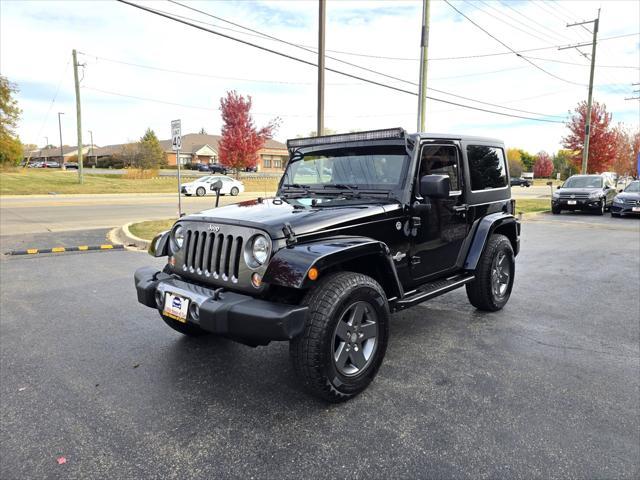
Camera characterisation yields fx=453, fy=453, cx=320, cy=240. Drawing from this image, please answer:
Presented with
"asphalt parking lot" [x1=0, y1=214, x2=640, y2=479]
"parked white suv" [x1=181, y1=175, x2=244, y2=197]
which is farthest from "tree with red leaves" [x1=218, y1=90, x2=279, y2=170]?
"asphalt parking lot" [x1=0, y1=214, x2=640, y2=479]

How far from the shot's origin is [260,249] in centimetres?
297

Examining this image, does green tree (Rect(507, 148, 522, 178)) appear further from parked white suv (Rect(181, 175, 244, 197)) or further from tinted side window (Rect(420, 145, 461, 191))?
tinted side window (Rect(420, 145, 461, 191))

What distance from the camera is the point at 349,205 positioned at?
358cm

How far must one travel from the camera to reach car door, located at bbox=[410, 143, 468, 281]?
13.1 ft

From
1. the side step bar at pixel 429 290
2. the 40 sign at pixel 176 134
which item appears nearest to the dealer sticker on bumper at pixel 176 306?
the side step bar at pixel 429 290

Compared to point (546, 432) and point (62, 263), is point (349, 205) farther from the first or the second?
point (62, 263)

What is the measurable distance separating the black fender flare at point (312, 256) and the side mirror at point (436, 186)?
680 millimetres

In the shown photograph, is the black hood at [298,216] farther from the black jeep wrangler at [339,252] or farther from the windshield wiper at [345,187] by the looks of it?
the windshield wiper at [345,187]

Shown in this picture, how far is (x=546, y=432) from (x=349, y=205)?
6.62ft

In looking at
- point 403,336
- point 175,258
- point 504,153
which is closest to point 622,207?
point 504,153

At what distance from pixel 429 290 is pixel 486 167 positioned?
5.93 ft

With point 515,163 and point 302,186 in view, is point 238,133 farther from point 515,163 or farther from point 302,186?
point 515,163

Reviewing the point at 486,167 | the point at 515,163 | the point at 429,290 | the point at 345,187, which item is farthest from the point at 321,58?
the point at 515,163

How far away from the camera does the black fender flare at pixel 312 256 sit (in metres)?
2.74
